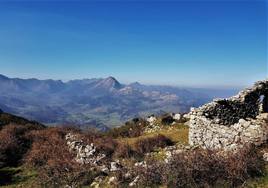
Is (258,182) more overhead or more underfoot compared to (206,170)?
more underfoot

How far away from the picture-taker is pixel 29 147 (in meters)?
28.5

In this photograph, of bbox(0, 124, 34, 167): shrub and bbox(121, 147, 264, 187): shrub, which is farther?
bbox(0, 124, 34, 167): shrub

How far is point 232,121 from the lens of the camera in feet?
86.1

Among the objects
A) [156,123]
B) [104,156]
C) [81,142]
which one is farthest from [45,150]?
[156,123]

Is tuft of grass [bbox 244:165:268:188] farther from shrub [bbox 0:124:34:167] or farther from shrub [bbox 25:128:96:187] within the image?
shrub [bbox 0:124:34:167]

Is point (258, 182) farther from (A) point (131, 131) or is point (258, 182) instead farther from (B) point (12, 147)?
(A) point (131, 131)

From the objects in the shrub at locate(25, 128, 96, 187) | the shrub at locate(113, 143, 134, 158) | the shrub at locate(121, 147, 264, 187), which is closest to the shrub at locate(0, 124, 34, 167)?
the shrub at locate(25, 128, 96, 187)

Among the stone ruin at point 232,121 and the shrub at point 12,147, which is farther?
the shrub at point 12,147

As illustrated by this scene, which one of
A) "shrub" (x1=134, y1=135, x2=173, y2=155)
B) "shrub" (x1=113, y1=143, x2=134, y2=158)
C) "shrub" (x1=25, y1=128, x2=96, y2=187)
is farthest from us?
"shrub" (x1=134, y1=135, x2=173, y2=155)

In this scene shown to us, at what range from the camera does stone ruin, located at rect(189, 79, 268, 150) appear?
18.8m

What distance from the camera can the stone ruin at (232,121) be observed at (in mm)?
18781

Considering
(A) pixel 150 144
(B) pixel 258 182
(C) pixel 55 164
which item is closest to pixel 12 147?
(C) pixel 55 164

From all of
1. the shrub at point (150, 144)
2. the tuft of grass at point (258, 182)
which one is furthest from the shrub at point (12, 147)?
the tuft of grass at point (258, 182)

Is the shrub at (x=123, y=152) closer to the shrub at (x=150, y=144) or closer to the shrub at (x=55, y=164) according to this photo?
the shrub at (x=150, y=144)
